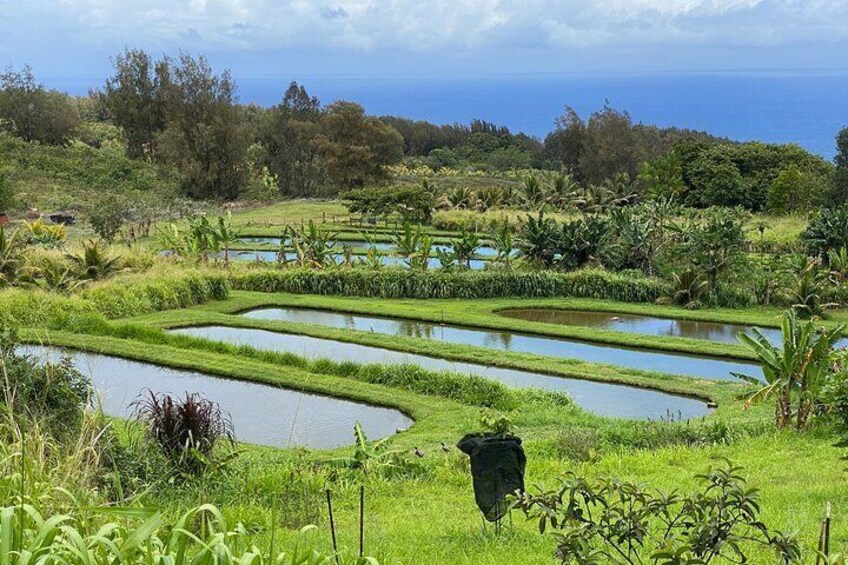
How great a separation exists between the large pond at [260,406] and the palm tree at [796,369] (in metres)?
4.79

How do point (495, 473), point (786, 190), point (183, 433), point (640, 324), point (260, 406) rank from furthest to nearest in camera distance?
point (786, 190), point (640, 324), point (260, 406), point (183, 433), point (495, 473)

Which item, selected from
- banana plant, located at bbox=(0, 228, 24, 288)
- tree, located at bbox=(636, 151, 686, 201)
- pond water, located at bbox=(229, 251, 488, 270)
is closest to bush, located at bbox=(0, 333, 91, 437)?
banana plant, located at bbox=(0, 228, 24, 288)

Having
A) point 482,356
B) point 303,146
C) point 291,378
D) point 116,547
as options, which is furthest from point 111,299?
point 303,146

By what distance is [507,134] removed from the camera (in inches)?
3287

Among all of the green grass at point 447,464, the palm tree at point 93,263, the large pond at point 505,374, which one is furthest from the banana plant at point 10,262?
the large pond at point 505,374

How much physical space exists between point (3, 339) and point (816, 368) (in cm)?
867

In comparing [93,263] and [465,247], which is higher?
[465,247]

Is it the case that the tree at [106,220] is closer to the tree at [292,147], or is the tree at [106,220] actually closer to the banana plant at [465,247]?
the banana plant at [465,247]

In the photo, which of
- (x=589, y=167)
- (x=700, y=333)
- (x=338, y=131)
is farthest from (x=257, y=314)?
(x=589, y=167)

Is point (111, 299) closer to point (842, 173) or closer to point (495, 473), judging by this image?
point (495, 473)

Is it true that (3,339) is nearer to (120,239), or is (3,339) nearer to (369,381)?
(369,381)

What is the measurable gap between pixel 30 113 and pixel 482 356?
46556 mm

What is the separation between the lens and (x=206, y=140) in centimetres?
4809

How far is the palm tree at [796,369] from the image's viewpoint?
948 cm
